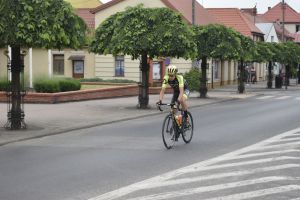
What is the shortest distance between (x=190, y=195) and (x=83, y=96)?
21.4 metres

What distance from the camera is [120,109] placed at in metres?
24.3

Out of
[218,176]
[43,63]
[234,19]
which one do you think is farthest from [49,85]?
[234,19]

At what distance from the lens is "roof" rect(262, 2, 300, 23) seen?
376 feet

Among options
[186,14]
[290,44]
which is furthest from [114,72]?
[290,44]

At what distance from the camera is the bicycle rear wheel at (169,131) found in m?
13.1

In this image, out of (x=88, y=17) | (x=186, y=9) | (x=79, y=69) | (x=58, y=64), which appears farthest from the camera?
(x=88, y=17)

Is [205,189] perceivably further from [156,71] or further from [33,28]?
[156,71]

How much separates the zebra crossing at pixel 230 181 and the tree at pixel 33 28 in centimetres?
612

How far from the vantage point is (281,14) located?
117 m

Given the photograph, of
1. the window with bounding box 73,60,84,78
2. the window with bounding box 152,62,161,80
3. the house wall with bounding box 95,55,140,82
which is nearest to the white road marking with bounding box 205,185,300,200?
the window with bounding box 152,62,161,80

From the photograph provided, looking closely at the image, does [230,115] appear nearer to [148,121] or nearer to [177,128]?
[148,121]

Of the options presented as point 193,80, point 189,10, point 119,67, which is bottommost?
point 193,80

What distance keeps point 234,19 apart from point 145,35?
3772 centimetres

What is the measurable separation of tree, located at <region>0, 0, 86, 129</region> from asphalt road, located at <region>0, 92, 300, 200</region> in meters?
2.31
